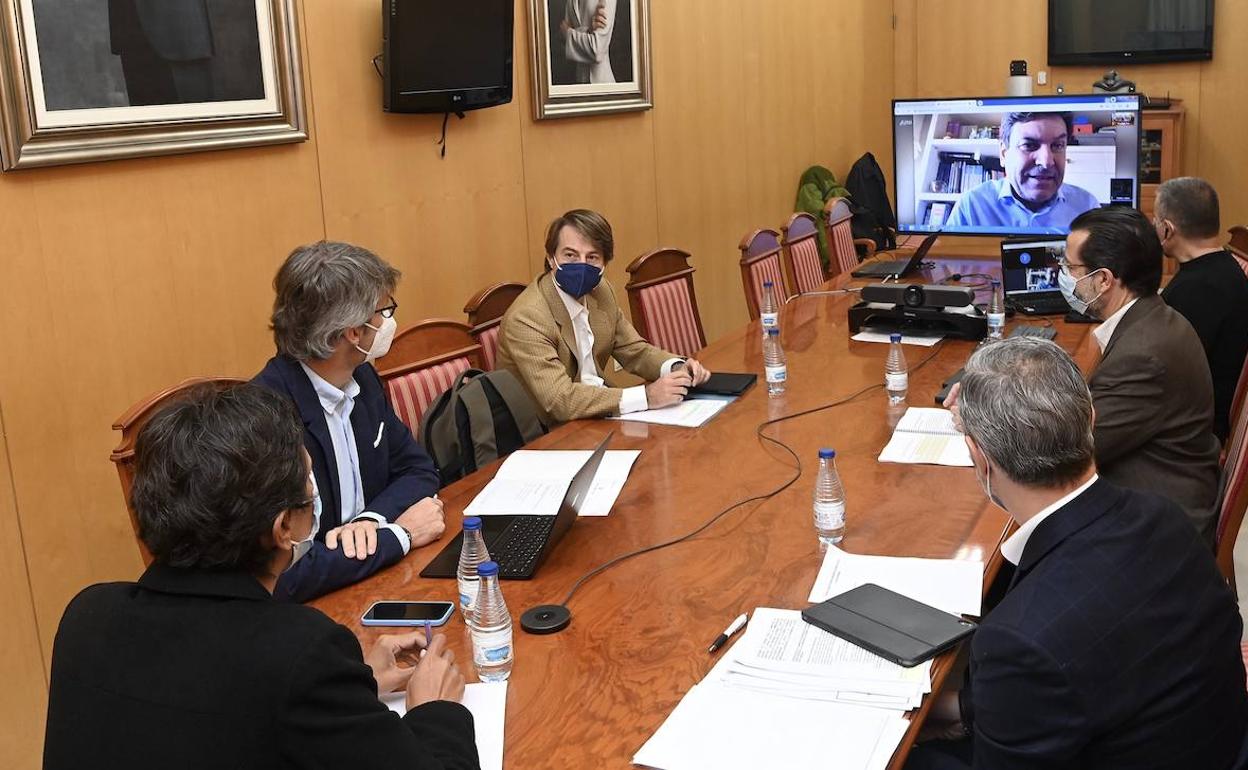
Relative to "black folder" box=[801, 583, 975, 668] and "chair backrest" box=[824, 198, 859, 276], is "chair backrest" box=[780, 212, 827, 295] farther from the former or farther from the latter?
"black folder" box=[801, 583, 975, 668]

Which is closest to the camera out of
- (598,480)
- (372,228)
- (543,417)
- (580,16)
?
(598,480)

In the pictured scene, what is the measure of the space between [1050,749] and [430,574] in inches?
47.6

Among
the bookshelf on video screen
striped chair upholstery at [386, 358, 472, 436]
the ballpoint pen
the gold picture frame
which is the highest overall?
the gold picture frame

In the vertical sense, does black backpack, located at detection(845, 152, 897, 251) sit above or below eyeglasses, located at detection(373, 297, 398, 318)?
below

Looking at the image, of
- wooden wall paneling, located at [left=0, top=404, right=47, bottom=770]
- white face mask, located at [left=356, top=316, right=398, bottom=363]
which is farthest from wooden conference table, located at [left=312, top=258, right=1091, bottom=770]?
wooden wall paneling, located at [left=0, top=404, right=47, bottom=770]

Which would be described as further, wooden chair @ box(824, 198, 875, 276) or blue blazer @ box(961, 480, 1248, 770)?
wooden chair @ box(824, 198, 875, 276)

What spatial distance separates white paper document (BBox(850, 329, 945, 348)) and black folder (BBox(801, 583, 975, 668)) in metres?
2.16

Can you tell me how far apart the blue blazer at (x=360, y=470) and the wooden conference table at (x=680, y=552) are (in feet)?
0.13

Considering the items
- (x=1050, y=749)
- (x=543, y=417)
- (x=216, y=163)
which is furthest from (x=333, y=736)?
(x=216, y=163)

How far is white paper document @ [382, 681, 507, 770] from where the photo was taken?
5.60 ft

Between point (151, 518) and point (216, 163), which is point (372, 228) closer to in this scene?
point (216, 163)

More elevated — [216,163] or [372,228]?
[216,163]

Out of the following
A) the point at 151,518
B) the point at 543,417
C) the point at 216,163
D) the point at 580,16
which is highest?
the point at 580,16

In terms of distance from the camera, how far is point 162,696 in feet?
4.58
